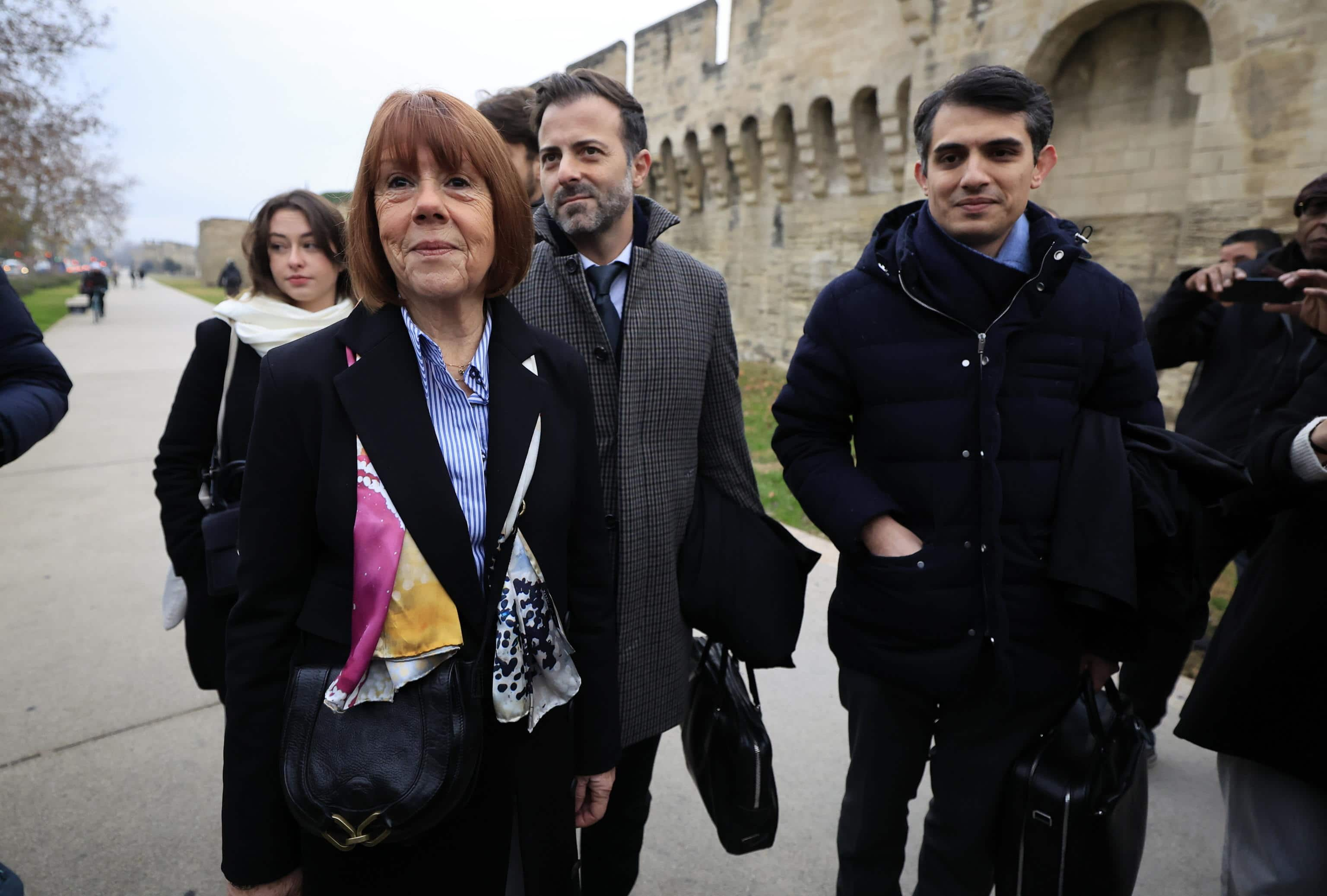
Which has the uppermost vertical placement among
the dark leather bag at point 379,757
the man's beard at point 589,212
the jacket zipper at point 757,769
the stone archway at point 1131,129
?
the stone archway at point 1131,129

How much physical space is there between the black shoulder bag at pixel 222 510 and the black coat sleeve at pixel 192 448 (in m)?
0.02

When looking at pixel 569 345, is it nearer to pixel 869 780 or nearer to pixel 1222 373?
pixel 869 780

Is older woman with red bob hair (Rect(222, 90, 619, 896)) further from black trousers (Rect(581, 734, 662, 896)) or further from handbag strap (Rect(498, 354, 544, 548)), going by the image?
black trousers (Rect(581, 734, 662, 896))

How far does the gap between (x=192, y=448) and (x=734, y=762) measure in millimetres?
1744

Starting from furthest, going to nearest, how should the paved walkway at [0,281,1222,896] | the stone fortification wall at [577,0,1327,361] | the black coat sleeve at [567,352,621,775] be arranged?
the stone fortification wall at [577,0,1327,361], the paved walkway at [0,281,1222,896], the black coat sleeve at [567,352,621,775]

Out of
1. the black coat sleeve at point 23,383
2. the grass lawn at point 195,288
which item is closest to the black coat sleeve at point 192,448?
the black coat sleeve at point 23,383

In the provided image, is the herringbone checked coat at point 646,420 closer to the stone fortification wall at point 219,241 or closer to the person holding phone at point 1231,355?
the person holding phone at point 1231,355

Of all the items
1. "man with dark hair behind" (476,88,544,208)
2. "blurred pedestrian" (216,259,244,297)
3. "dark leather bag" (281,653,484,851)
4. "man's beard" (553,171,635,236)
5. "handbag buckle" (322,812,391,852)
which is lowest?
"handbag buckle" (322,812,391,852)

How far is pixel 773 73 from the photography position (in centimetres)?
1366

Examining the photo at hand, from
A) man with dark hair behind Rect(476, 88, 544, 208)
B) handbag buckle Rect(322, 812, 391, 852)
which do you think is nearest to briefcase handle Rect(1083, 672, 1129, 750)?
handbag buckle Rect(322, 812, 391, 852)

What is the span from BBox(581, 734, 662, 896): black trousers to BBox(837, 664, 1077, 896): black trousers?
52cm

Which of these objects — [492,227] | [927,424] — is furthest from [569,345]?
[927,424]

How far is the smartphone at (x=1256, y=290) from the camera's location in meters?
2.15

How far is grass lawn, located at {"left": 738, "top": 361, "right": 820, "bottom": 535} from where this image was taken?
6.47 metres
